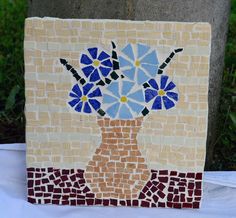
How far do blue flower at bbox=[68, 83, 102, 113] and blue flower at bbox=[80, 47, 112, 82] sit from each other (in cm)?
2

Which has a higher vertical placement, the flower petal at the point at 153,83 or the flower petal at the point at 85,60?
the flower petal at the point at 85,60

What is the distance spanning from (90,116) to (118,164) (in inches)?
4.8

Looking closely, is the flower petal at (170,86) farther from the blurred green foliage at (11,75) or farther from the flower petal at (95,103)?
the blurred green foliage at (11,75)

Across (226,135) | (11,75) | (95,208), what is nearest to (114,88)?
(95,208)

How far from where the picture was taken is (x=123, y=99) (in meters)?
1.17

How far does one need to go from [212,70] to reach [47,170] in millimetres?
488

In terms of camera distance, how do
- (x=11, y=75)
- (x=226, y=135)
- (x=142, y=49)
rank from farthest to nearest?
(x=11, y=75)
(x=226, y=135)
(x=142, y=49)

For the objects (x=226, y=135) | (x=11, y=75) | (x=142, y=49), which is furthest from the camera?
(x=11, y=75)

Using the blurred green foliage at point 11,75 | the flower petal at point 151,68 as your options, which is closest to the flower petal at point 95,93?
the flower petal at point 151,68

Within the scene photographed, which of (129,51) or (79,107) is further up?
(129,51)

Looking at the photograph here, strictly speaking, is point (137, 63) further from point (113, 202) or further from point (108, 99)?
point (113, 202)

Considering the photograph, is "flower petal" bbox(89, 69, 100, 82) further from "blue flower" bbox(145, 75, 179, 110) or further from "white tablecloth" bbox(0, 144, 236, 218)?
"white tablecloth" bbox(0, 144, 236, 218)

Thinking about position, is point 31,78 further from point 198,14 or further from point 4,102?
point 4,102

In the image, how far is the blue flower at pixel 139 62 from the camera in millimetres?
1150
